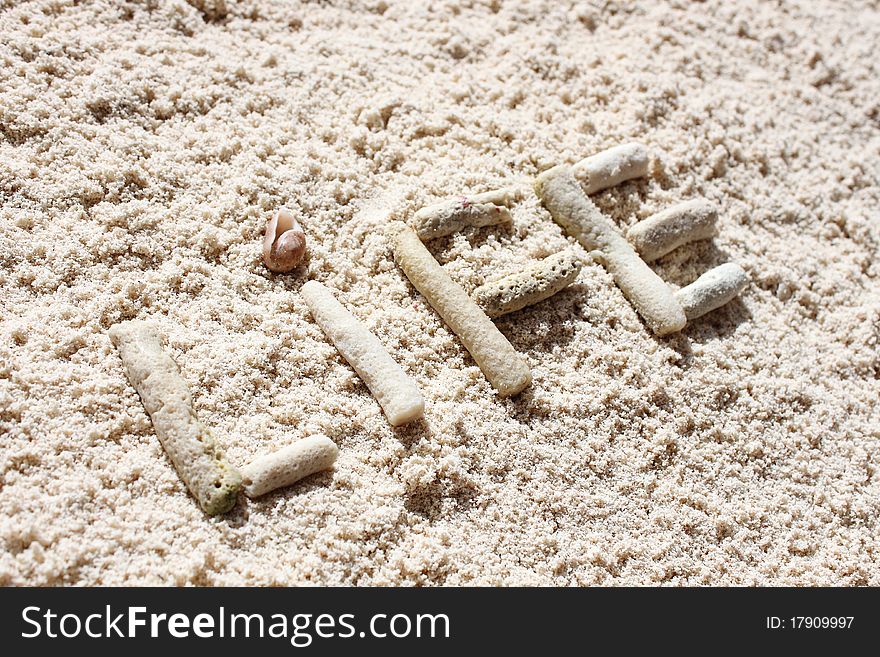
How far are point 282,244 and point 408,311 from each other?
500mm

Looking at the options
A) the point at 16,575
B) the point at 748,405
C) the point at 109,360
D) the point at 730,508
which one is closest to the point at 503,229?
the point at 748,405

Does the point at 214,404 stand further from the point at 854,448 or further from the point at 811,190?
the point at 811,190

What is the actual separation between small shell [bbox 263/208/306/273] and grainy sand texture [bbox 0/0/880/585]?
0.06 meters

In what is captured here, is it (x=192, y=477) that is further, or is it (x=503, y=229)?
(x=503, y=229)

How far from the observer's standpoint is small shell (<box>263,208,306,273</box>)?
261 cm

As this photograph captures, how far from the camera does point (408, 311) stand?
2.66 metres

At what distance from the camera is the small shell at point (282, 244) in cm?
261

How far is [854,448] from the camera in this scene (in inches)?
108

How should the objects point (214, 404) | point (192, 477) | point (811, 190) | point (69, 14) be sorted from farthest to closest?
1. point (811, 190)
2. point (69, 14)
3. point (214, 404)
4. point (192, 477)

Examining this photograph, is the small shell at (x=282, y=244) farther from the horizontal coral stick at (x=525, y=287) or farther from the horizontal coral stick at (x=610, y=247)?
the horizontal coral stick at (x=610, y=247)

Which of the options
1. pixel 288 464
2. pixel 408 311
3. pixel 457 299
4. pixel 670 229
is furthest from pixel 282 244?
pixel 670 229

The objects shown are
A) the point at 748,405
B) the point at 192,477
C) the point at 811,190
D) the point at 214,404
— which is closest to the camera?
the point at 192,477

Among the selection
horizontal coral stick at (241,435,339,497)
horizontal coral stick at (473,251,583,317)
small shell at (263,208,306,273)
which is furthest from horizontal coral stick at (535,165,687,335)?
horizontal coral stick at (241,435,339,497)
